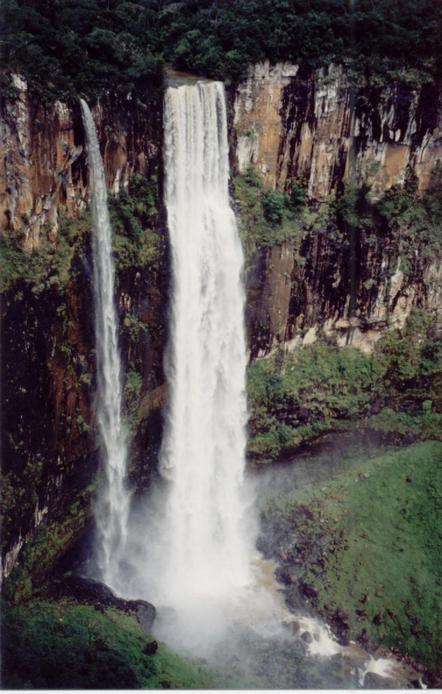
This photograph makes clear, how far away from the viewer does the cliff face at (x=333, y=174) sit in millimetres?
25328

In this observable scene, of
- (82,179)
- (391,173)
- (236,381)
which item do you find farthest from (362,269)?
(82,179)

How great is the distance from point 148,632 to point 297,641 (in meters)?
4.40

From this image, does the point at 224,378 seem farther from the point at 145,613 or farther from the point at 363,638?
the point at 363,638

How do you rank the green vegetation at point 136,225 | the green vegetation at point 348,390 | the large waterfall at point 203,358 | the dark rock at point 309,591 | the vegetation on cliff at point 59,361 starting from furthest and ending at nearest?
the green vegetation at point 348,390, the dark rock at point 309,591, the large waterfall at point 203,358, the green vegetation at point 136,225, the vegetation on cliff at point 59,361

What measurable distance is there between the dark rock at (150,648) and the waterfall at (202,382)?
244 cm

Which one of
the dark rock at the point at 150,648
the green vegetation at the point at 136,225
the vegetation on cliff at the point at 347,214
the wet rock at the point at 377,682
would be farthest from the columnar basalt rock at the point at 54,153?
the wet rock at the point at 377,682

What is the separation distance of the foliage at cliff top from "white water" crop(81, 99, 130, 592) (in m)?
2.92

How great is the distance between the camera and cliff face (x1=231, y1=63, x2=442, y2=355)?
25328mm

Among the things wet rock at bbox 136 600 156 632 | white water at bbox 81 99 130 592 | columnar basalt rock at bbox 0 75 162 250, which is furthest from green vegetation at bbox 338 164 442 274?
wet rock at bbox 136 600 156 632

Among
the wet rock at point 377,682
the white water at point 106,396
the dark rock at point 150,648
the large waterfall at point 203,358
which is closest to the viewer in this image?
the dark rock at point 150,648

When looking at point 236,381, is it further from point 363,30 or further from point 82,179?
point 363,30

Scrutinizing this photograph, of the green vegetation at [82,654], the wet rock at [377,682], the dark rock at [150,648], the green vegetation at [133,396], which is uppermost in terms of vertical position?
the green vegetation at [133,396]

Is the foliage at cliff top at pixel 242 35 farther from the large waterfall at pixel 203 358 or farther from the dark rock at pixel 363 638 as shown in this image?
the dark rock at pixel 363 638

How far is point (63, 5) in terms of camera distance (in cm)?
2067
